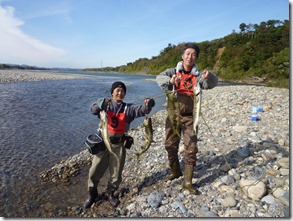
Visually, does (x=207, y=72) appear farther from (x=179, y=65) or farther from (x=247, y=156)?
(x=247, y=156)

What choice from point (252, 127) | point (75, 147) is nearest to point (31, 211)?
point (75, 147)

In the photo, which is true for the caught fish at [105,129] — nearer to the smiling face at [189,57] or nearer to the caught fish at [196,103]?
the caught fish at [196,103]

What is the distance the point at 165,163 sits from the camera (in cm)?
645

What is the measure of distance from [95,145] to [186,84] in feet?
6.95

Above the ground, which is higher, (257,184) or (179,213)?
(257,184)

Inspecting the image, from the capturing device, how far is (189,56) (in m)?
4.40

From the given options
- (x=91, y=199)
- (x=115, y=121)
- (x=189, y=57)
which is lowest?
(x=91, y=199)

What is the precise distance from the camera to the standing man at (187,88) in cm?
443

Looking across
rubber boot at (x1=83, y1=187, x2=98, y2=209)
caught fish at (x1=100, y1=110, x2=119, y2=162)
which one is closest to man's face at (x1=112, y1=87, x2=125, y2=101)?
caught fish at (x1=100, y1=110, x2=119, y2=162)

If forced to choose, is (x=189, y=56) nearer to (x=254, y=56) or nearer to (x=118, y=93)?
(x=118, y=93)

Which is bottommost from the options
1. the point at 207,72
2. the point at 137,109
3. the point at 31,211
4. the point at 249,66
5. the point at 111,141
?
the point at 31,211

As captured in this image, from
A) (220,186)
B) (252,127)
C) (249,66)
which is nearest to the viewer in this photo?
(220,186)

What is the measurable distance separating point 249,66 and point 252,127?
56.1 meters

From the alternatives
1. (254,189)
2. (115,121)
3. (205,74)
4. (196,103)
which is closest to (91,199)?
(115,121)
